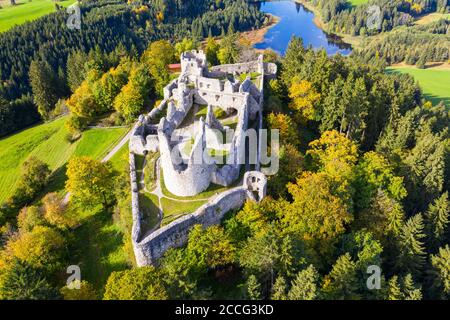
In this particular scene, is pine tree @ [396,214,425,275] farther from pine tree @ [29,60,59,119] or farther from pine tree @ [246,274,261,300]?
pine tree @ [29,60,59,119]

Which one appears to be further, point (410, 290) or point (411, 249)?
point (411, 249)

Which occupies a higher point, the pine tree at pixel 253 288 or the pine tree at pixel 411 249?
the pine tree at pixel 253 288

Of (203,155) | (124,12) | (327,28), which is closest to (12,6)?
(124,12)

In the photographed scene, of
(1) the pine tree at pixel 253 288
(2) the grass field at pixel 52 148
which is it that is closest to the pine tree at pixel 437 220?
(1) the pine tree at pixel 253 288

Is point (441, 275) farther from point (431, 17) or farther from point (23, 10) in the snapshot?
point (431, 17)

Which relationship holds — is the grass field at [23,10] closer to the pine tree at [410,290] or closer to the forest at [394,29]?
the forest at [394,29]

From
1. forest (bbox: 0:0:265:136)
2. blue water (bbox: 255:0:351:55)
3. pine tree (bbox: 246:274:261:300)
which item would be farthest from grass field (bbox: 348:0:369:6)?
pine tree (bbox: 246:274:261:300)

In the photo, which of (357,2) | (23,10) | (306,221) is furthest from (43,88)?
(357,2)
